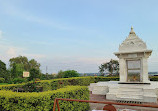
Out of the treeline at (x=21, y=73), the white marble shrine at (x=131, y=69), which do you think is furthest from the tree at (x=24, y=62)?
the white marble shrine at (x=131, y=69)

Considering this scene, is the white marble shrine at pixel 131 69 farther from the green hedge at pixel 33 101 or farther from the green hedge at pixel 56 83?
the green hedge at pixel 33 101

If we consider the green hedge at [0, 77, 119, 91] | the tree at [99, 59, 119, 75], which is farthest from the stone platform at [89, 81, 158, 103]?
the tree at [99, 59, 119, 75]

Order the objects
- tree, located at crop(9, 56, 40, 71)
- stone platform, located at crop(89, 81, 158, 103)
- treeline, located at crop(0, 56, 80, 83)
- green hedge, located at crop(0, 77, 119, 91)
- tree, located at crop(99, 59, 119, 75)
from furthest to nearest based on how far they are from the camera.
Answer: tree, located at crop(9, 56, 40, 71)
tree, located at crop(99, 59, 119, 75)
treeline, located at crop(0, 56, 80, 83)
green hedge, located at crop(0, 77, 119, 91)
stone platform, located at crop(89, 81, 158, 103)

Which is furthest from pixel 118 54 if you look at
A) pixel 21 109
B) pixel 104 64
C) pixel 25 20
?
pixel 104 64

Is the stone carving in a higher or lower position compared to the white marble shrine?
higher

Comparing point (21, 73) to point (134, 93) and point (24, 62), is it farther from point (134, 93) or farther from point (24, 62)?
point (134, 93)

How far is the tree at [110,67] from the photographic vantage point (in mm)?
24828

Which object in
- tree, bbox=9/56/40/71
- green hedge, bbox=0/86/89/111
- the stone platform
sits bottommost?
the stone platform

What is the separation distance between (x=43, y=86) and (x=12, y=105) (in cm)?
652

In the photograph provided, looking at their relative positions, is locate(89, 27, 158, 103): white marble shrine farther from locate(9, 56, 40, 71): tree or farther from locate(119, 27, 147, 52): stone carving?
locate(9, 56, 40, 71): tree

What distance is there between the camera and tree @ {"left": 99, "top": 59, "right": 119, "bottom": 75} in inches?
977

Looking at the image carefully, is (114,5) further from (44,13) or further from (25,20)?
(25,20)

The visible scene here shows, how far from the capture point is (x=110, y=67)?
2533 centimetres

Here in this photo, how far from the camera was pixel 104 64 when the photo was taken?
26.0 m
